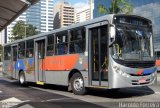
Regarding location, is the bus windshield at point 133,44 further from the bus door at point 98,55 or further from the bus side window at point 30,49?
the bus side window at point 30,49

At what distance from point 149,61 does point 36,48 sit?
7.84 metres

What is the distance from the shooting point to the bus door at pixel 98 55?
13.8 metres

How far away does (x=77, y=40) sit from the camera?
51.4ft

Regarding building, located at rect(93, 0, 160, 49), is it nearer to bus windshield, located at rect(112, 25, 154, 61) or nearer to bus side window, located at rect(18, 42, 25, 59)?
bus side window, located at rect(18, 42, 25, 59)

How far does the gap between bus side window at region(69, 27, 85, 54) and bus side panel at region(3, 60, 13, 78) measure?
9053mm

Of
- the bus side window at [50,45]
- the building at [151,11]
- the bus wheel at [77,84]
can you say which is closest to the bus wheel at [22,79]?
the bus side window at [50,45]

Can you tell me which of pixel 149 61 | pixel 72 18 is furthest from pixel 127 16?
pixel 72 18

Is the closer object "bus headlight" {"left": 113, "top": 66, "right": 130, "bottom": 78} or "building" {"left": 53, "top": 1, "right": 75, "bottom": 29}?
"bus headlight" {"left": 113, "top": 66, "right": 130, "bottom": 78}

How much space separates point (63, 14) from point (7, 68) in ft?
135

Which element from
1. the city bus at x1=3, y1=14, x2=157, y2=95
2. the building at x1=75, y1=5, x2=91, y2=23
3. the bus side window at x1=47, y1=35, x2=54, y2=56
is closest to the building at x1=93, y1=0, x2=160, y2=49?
the building at x1=75, y1=5, x2=91, y2=23

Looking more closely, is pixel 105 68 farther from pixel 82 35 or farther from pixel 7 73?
pixel 7 73

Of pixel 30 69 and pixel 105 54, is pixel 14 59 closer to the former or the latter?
pixel 30 69

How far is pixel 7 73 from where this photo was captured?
82.0ft

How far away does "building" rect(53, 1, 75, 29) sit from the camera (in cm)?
6384
